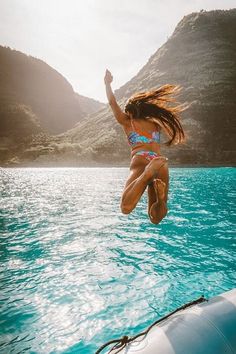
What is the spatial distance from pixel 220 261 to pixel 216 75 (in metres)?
123

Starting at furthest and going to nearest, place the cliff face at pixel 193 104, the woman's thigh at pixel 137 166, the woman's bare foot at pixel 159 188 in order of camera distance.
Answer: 1. the cliff face at pixel 193 104
2. the woman's thigh at pixel 137 166
3. the woman's bare foot at pixel 159 188

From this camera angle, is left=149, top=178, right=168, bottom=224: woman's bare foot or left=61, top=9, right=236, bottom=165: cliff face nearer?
left=149, top=178, right=168, bottom=224: woman's bare foot

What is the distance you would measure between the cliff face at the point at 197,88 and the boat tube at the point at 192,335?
86454mm

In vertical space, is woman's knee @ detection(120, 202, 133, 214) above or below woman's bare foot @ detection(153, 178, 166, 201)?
below

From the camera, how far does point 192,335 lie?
3732 mm

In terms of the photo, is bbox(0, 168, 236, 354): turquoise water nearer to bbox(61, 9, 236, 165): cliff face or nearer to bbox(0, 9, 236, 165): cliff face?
bbox(0, 9, 236, 165): cliff face

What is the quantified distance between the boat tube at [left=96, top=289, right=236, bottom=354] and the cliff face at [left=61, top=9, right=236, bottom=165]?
86.5 m

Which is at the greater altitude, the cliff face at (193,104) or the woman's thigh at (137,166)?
the cliff face at (193,104)

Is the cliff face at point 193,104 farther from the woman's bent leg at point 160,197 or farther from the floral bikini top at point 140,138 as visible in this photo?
the woman's bent leg at point 160,197

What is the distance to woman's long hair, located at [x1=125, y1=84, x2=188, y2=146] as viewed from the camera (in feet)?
19.4

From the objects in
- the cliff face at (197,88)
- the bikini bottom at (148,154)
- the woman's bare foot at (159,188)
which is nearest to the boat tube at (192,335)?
the woman's bare foot at (159,188)

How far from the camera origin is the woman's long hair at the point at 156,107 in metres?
5.91

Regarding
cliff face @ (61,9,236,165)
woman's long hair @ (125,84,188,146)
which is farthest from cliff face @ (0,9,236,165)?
woman's long hair @ (125,84,188,146)

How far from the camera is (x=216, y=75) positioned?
11925 centimetres
